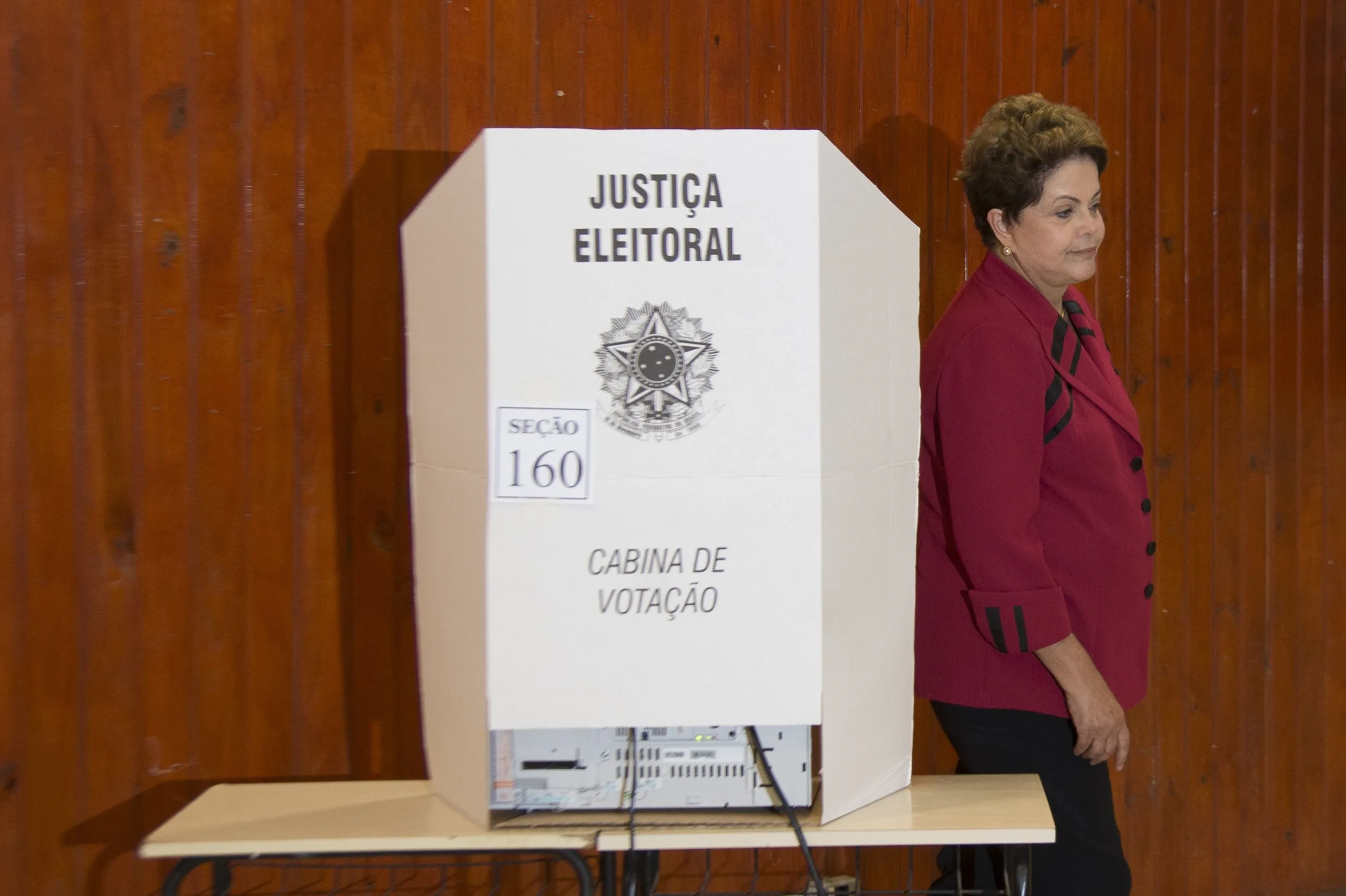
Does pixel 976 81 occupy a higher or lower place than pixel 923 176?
higher

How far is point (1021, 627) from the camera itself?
53.0 inches

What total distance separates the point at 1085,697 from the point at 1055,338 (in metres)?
0.49

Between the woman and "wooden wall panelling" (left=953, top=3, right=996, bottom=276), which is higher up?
"wooden wall panelling" (left=953, top=3, right=996, bottom=276)

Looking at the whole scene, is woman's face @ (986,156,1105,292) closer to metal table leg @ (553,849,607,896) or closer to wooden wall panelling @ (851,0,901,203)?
wooden wall panelling @ (851,0,901,203)

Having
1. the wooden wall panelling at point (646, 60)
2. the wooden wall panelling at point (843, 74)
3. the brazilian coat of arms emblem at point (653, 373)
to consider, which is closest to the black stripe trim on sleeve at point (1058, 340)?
the brazilian coat of arms emblem at point (653, 373)

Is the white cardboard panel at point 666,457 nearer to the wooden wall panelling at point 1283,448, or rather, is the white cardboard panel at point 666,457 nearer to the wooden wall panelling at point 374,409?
the wooden wall panelling at point 374,409

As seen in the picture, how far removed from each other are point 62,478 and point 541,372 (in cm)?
116

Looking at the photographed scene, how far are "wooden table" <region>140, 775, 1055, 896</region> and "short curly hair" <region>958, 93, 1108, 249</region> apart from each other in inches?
31.4

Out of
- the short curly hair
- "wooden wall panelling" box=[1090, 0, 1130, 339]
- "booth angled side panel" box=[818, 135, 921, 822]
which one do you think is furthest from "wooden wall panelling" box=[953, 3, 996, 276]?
"booth angled side panel" box=[818, 135, 921, 822]

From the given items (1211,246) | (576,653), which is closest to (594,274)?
(576,653)

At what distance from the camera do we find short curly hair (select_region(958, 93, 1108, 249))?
1.45m

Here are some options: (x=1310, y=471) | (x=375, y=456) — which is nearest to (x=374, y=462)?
(x=375, y=456)

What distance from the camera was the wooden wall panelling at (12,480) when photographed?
176 centimetres

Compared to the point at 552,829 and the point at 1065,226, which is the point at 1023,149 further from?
the point at 552,829
